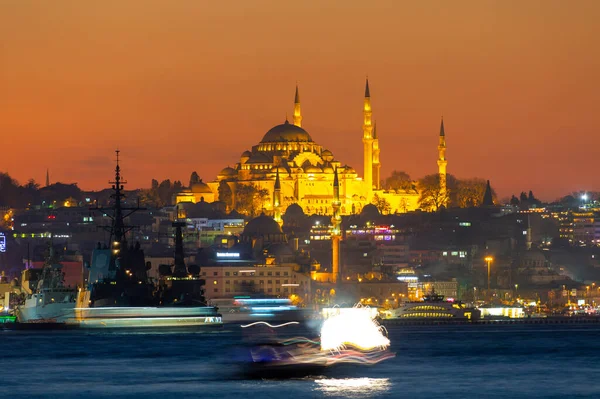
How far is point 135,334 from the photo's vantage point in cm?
9994

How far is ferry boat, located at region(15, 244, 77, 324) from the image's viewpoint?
108875 mm

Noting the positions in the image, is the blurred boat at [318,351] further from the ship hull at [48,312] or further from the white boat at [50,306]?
the white boat at [50,306]

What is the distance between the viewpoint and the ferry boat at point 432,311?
122750mm

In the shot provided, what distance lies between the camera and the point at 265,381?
215ft

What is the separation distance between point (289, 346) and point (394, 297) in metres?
88.7

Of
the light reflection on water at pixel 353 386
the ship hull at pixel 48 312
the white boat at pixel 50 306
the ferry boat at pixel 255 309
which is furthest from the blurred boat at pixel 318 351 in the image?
the ferry boat at pixel 255 309

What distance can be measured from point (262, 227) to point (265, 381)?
120 meters

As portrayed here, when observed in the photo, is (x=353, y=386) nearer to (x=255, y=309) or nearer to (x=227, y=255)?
(x=255, y=309)

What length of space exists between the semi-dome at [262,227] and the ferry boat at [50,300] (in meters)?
69.2

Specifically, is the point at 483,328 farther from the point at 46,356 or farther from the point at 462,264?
the point at 462,264

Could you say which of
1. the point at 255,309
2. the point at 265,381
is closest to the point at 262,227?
the point at 255,309

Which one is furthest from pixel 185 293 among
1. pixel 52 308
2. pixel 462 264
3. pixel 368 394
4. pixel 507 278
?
pixel 462 264

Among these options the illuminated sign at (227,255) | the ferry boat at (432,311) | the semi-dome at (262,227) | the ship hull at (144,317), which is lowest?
the ship hull at (144,317)

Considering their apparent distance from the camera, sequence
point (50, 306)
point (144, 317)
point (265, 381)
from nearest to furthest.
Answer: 1. point (265, 381)
2. point (144, 317)
3. point (50, 306)
